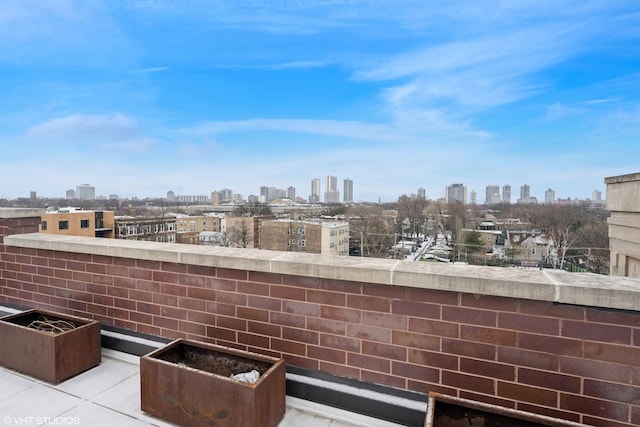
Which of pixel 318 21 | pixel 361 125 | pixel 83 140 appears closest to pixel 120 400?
pixel 318 21

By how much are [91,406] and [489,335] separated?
233 cm

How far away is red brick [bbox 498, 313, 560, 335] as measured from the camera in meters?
1.57

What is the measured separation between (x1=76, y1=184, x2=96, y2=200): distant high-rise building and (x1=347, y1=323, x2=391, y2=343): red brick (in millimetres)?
62744

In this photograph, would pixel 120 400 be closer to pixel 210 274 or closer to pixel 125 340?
pixel 125 340

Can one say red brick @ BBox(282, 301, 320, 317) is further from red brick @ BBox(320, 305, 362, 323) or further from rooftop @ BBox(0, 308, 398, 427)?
rooftop @ BBox(0, 308, 398, 427)

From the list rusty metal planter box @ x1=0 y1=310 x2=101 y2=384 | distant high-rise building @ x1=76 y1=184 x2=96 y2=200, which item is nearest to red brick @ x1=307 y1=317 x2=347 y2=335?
rusty metal planter box @ x1=0 y1=310 x2=101 y2=384

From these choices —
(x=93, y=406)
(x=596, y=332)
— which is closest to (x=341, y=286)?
(x=596, y=332)

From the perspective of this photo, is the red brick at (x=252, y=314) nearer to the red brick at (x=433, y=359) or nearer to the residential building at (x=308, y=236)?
the red brick at (x=433, y=359)

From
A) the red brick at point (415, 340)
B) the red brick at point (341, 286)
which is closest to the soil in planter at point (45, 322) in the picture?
the red brick at point (341, 286)

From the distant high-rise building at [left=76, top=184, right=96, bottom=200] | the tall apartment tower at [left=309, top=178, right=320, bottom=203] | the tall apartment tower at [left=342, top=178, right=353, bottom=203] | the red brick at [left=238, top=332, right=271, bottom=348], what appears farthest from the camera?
the tall apartment tower at [left=309, top=178, right=320, bottom=203]

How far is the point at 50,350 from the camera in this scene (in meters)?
2.18

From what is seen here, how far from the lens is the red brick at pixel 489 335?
1640mm

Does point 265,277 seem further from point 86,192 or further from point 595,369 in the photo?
point 86,192

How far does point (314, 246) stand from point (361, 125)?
64.9 ft
